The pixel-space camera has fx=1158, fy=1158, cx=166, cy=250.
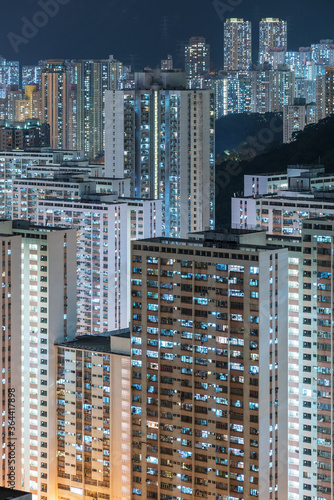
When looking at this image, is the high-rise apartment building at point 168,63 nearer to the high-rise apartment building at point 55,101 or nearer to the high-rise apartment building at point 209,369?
the high-rise apartment building at point 55,101

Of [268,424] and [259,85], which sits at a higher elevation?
[259,85]

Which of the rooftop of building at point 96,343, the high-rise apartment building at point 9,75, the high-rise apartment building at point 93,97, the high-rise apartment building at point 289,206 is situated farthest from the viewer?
the high-rise apartment building at point 9,75

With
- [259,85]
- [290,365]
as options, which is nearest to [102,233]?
[290,365]

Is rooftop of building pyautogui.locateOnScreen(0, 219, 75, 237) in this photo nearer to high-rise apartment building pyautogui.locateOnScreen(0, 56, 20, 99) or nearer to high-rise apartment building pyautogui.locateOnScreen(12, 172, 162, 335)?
high-rise apartment building pyautogui.locateOnScreen(12, 172, 162, 335)

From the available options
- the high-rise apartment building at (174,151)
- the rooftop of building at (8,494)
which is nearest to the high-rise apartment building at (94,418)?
the rooftop of building at (8,494)

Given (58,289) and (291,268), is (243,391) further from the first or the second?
(58,289)

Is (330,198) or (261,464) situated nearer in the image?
(261,464)

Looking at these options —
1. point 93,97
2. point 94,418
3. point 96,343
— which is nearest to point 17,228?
point 96,343
